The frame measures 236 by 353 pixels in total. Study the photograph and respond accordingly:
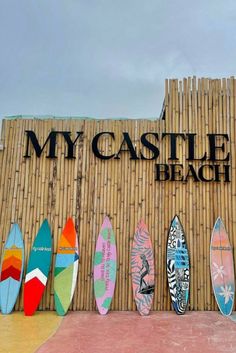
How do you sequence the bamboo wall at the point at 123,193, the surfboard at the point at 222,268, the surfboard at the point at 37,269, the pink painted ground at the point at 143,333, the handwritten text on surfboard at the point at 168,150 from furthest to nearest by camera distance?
1. the handwritten text on surfboard at the point at 168,150
2. the bamboo wall at the point at 123,193
3. the surfboard at the point at 222,268
4. the surfboard at the point at 37,269
5. the pink painted ground at the point at 143,333

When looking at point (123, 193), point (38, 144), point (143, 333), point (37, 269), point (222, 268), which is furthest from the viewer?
point (38, 144)

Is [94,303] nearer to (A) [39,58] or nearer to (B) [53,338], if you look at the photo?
(B) [53,338]

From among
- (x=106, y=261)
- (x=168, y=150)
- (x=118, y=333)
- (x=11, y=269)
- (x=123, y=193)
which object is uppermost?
(x=168, y=150)

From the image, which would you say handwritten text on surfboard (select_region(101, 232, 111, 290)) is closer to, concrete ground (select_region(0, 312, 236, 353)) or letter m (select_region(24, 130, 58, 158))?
concrete ground (select_region(0, 312, 236, 353))

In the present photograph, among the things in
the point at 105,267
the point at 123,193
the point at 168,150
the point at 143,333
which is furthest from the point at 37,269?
the point at 168,150

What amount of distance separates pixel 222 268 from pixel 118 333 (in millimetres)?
1974

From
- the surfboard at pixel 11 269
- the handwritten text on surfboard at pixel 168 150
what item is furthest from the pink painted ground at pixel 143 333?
the handwritten text on surfboard at pixel 168 150

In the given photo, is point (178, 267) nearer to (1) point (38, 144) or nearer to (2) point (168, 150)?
(2) point (168, 150)

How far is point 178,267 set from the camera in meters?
4.55

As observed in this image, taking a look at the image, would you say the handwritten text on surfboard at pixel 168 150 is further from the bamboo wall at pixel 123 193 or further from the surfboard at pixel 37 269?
the surfboard at pixel 37 269

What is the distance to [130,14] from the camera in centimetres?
518

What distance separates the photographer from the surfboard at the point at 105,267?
4.41 metres

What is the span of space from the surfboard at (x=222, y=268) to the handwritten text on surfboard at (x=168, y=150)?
2.62ft

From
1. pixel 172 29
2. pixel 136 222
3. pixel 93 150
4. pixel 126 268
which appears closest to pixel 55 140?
pixel 93 150
